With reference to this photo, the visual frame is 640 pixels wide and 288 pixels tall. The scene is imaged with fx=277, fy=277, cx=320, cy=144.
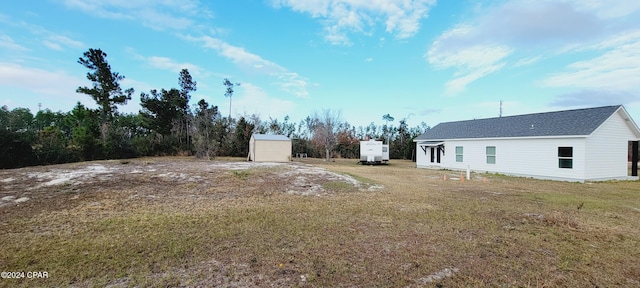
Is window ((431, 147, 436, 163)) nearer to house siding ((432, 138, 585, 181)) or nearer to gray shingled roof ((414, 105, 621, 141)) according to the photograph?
gray shingled roof ((414, 105, 621, 141))

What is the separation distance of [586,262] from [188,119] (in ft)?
114

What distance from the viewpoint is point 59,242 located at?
4.09 m

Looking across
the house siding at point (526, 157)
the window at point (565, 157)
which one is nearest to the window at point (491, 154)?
the house siding at point (526, 157)

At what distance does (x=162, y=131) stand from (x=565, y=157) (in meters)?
34.1

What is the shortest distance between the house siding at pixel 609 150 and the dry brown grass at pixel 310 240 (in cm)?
696

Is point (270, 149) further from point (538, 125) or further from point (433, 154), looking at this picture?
point (538, 125)

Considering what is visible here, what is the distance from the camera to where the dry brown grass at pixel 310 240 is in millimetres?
3072

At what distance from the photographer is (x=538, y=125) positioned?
15.6 meters

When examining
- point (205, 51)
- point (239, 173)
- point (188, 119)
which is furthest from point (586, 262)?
point (188, 119)

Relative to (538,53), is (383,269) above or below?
below

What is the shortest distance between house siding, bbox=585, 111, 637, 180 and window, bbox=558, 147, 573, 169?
60 cm

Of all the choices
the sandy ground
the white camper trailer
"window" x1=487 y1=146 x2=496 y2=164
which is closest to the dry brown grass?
the sandy ground

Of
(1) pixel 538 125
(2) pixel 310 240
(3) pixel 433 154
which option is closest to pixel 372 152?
(3) pixel 433 154

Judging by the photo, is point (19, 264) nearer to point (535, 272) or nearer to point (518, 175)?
point (535, 272)
